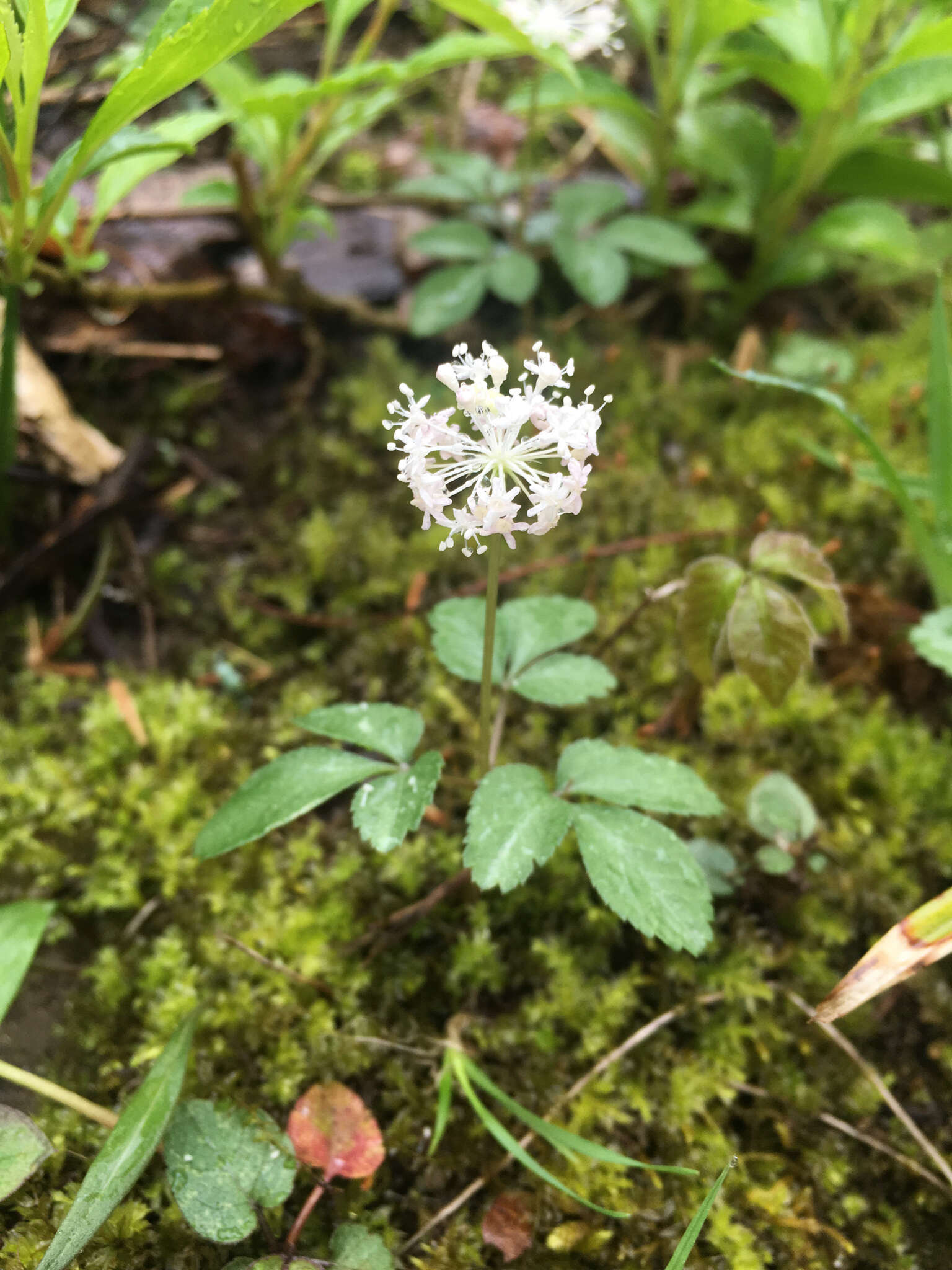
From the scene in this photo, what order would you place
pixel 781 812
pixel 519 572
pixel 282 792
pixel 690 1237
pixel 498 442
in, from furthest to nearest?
pixel 519 572 → pixel 781 812 → pixel 282 792 → pixel 498 442 → pixel 690 1237

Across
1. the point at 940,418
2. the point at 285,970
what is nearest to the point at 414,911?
the point at 285,970

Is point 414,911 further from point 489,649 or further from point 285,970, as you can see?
point 489,649

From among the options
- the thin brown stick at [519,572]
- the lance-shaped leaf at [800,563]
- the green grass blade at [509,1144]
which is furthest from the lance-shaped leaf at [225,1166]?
the lance-shaped leaf at [800,563]

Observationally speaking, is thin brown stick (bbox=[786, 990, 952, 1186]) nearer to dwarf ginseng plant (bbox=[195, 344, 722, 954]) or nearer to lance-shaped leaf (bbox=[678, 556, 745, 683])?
dwarf ginseng plant (bbox=[195, 344, 722, 954])

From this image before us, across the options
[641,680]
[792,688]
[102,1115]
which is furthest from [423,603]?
[102,1115]

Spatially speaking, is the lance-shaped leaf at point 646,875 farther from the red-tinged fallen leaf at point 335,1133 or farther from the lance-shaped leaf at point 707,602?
the red-tinged fallen leaf at point 335,1133

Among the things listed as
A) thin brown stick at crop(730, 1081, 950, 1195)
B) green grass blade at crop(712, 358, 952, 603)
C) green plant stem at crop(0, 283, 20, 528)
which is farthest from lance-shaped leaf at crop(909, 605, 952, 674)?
green plant stem at crop(0, 283, 20, 528)

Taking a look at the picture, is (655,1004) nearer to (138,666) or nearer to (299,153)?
(138,666)
